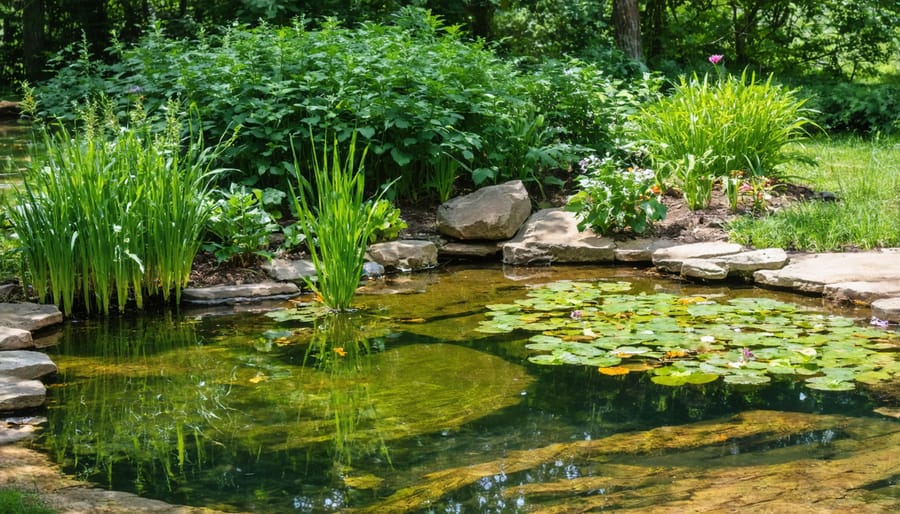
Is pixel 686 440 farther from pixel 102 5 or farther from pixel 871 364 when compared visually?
pixel 102 5

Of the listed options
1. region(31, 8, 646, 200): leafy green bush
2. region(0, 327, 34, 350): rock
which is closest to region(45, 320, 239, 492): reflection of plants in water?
region(0, 327, 34, 350): rock

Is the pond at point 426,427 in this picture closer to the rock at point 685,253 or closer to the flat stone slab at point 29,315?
the flat stone slab at point 29,315

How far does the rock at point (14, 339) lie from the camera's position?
4270 mm

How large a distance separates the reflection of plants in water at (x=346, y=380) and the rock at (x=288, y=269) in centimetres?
71

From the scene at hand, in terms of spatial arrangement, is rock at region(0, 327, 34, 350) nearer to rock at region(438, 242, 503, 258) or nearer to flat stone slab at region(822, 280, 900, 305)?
rock at region(438, 242, 503, 258)

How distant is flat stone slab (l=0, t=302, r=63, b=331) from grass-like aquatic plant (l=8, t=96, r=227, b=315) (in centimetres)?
12

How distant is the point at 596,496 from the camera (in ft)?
8.98

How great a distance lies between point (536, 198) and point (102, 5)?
1066cm

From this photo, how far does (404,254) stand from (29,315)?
241 cm

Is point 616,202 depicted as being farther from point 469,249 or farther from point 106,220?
point 106,220

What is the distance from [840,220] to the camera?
6.01m

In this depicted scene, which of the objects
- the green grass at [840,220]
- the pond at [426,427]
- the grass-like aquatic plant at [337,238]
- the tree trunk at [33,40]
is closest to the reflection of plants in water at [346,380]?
the pond at [426,427]

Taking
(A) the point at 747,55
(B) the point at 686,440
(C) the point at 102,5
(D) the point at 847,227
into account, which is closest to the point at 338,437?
(B) the point at 686,440

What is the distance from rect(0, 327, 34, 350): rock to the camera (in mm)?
4270
